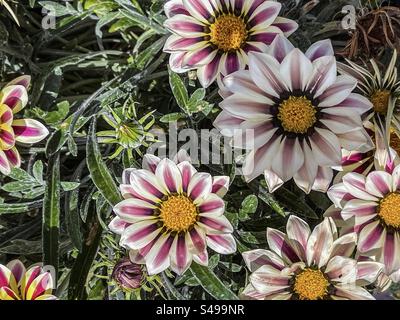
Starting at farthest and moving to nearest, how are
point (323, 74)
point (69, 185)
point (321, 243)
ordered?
1. point (69, 185)
2. point (321, 243)
3. point (323, 74)

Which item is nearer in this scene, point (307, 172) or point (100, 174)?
point (307, 172)

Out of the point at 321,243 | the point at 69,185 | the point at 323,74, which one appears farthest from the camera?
the point at 69,185

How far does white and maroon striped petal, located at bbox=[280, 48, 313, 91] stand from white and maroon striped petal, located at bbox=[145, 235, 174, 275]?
0.30 metres

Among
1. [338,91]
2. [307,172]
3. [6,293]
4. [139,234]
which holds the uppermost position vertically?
[338,91]

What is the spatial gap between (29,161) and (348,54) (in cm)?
58

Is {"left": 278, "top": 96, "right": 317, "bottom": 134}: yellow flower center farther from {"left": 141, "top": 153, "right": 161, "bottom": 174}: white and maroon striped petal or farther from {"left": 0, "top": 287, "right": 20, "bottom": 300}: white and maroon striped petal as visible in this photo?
{"left": 0, "top": 287, "right": 20, "bottom": 300}: white and maroon striped petal

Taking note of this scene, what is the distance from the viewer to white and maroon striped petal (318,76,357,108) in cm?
85

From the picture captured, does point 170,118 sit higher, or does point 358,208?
point 170,118

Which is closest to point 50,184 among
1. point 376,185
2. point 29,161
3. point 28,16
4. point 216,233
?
point 29,161

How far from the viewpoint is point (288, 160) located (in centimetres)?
88

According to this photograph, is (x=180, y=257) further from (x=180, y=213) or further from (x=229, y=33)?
(x=229, y=33)

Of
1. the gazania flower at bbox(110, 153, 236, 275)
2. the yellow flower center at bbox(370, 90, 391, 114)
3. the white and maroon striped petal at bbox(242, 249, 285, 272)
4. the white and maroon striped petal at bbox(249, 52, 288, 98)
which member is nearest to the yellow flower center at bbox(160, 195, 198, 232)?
the gazania flower at bbox(110, 153, 236, 275)

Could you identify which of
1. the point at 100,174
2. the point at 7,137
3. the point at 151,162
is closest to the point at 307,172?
the point at 151,162

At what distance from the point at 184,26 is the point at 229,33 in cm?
7
